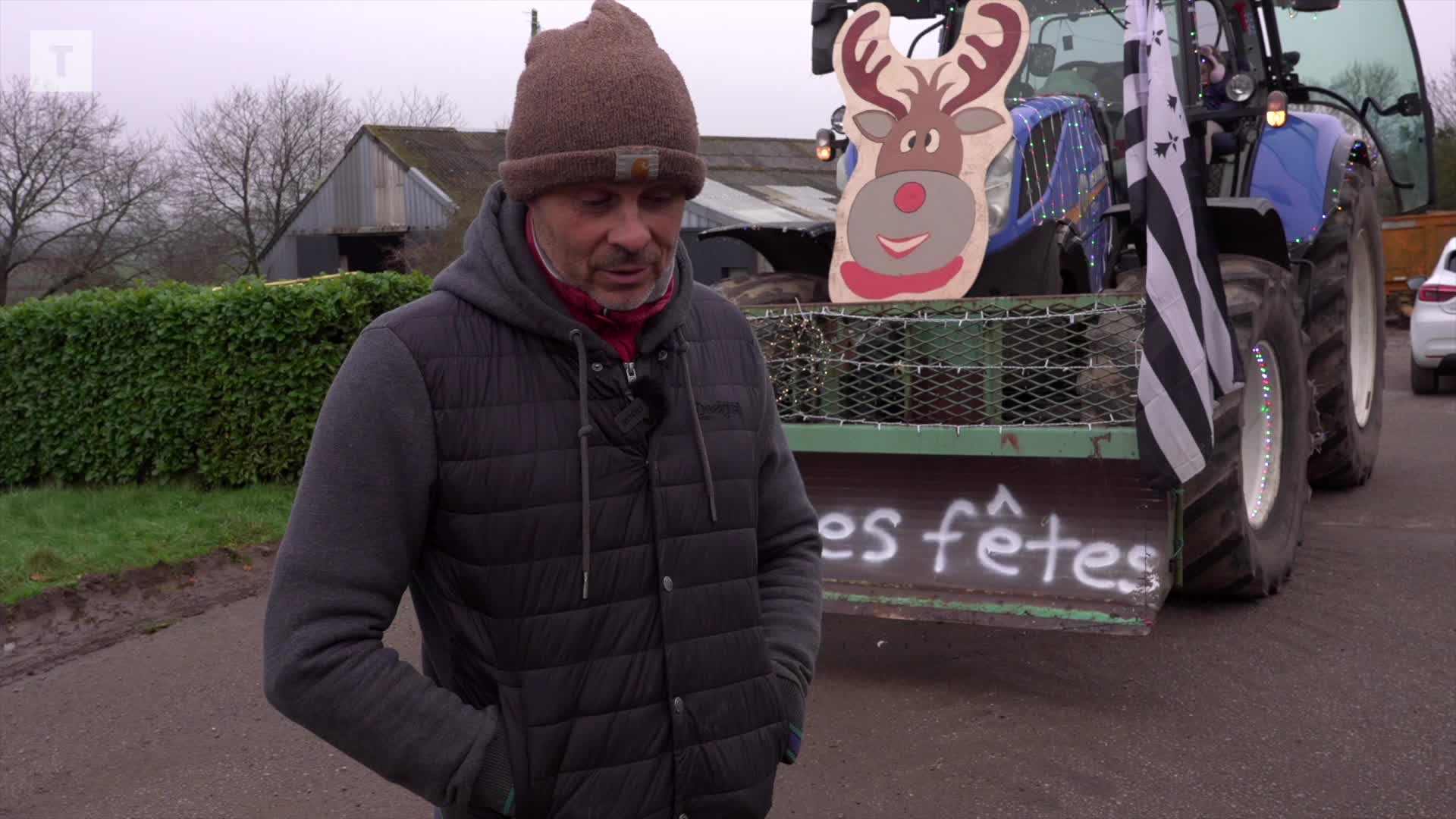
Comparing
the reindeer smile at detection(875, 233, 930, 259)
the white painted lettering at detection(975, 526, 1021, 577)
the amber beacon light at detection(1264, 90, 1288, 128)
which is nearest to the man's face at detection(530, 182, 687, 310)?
the white painted lettering at detection(975, 526, 1021, 577)

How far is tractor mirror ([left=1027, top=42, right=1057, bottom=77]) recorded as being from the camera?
6195mm

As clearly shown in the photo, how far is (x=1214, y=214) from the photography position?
4.97 m

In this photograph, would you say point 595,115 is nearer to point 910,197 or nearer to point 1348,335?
point 910,197

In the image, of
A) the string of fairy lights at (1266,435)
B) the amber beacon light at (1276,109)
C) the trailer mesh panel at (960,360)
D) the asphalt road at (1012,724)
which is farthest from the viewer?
the amber beacon light at (1276,109)

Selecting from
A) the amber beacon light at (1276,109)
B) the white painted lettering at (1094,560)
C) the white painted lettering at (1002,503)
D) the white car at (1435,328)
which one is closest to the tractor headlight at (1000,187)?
the white painted lettering at (1002,503)

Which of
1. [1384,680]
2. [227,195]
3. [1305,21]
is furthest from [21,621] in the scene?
[227,195]

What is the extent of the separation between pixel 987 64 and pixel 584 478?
141 inches

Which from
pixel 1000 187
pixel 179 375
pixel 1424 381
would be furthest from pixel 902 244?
pixel 1424 381

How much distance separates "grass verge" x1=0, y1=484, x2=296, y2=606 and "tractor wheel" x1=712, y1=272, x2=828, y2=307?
3.13 m

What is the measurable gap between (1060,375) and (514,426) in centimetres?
289

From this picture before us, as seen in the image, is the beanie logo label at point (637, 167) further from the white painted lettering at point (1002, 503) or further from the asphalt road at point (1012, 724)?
the white painted lettering at point (1002, 503)

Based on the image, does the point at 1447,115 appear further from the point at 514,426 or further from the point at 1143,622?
the point at 514,426

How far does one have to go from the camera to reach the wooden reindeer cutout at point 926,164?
4.71 m

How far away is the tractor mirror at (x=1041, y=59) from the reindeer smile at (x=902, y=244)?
1.86 metres
